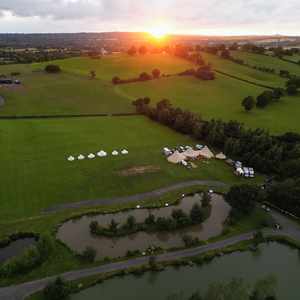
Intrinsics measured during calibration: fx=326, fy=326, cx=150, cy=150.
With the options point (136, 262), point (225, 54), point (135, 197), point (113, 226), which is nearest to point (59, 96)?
point (135, 197)

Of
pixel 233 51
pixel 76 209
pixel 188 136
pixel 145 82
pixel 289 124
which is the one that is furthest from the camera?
pixel 233 51

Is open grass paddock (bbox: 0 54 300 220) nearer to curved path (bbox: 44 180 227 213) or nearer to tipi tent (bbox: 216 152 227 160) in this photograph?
curved path (bbox: 44 180 227 213)

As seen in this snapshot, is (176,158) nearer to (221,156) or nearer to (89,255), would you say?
(221,156)

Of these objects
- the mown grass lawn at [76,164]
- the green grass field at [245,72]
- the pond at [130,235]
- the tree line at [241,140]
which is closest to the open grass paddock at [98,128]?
the mown grass lawn at [76,164]

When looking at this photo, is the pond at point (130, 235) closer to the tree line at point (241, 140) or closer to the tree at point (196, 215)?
the tree at point (196, 215)

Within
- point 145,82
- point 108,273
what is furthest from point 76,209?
point 145,82

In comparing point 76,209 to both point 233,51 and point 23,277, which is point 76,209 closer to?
point 23,277
